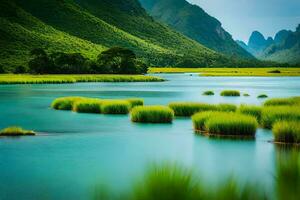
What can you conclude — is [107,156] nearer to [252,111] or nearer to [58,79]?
[252,111]

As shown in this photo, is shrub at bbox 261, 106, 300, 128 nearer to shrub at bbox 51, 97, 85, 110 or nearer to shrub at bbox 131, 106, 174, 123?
shrub at bbox 131, 106, 174, 123

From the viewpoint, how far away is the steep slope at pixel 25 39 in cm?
12062

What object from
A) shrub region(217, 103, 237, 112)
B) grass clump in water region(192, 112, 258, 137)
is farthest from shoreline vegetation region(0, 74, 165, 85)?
grass clump in water region(192, 112, 258, 137)

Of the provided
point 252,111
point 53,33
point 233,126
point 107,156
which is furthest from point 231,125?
point 53,33

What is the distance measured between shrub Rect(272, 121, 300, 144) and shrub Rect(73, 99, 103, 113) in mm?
16526

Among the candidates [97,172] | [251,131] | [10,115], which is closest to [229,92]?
[10,115]

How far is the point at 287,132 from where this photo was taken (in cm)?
2183

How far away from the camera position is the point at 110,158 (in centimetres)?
1986

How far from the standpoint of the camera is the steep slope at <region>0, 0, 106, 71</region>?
120625 mm

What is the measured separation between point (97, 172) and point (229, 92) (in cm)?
4221

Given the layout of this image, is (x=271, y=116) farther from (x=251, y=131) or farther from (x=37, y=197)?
(x=37, y=197)

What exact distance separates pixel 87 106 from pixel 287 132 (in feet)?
60.2

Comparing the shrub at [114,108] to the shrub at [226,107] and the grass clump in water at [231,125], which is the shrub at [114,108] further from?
the grass clump in water at [231,125]

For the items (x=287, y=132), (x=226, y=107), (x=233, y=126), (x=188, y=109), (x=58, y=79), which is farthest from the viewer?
(x=58, y=79)
